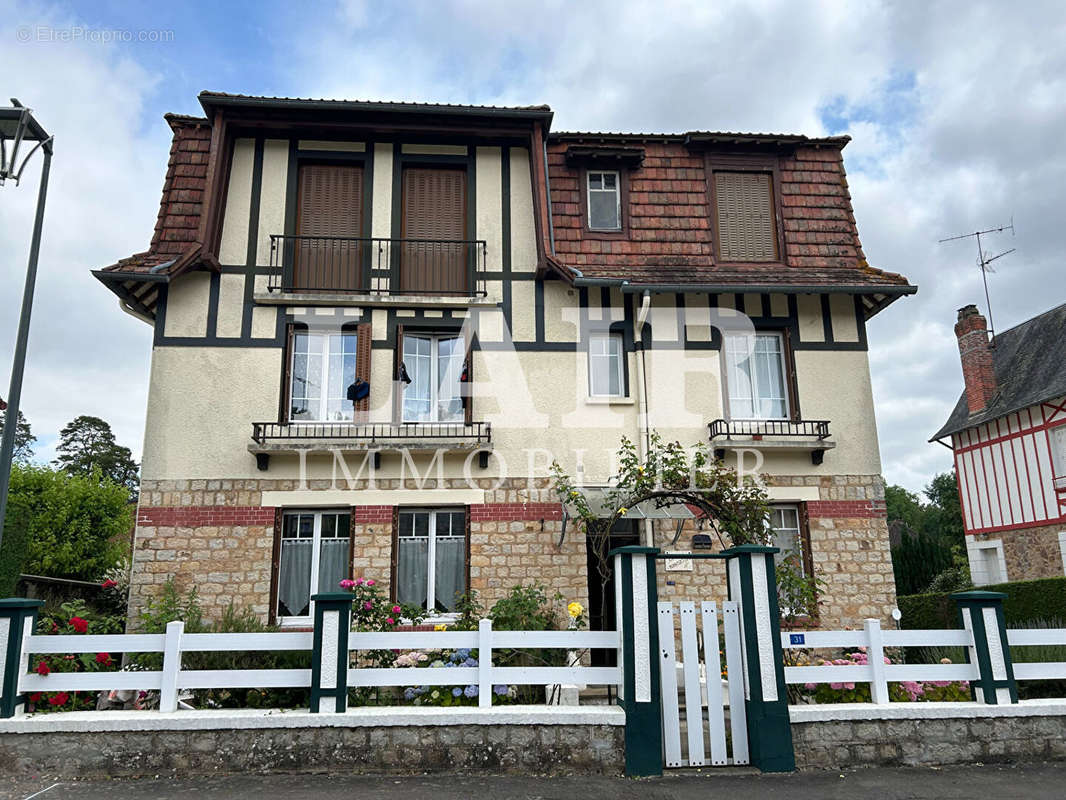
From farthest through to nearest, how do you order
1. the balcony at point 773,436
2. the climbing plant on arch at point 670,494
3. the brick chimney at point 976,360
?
the brick chimney at point 976,360
the balcony at point 773,436
the climbing plant on arch at point 670,494

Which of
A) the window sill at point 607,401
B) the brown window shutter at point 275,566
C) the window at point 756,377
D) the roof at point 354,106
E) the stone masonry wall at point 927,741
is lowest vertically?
the stone masonry wall at point 927,741

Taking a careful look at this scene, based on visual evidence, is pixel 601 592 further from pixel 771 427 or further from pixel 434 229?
pixel 434 229

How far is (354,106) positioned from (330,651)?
7640mm

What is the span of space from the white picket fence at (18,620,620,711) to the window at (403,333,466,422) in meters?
4.60

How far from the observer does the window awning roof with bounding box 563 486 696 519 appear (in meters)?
9.39

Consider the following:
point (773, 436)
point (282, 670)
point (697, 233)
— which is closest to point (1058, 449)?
point (773, 436)

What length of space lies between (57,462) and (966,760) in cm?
5121

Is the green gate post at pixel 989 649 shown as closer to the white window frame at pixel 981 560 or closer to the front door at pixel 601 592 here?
the front door at pixel 601 592

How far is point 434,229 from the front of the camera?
437 inches

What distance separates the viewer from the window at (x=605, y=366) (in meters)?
10.7

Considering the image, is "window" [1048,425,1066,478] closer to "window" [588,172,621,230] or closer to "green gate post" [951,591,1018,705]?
"window" [588,172,621,230]

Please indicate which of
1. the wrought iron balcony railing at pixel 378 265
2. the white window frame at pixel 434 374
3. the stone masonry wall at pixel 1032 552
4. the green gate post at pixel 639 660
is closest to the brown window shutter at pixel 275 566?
the white window frame at pixel 434 374

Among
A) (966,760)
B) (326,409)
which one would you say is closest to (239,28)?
(326,409)

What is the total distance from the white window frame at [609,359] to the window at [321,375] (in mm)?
3256
